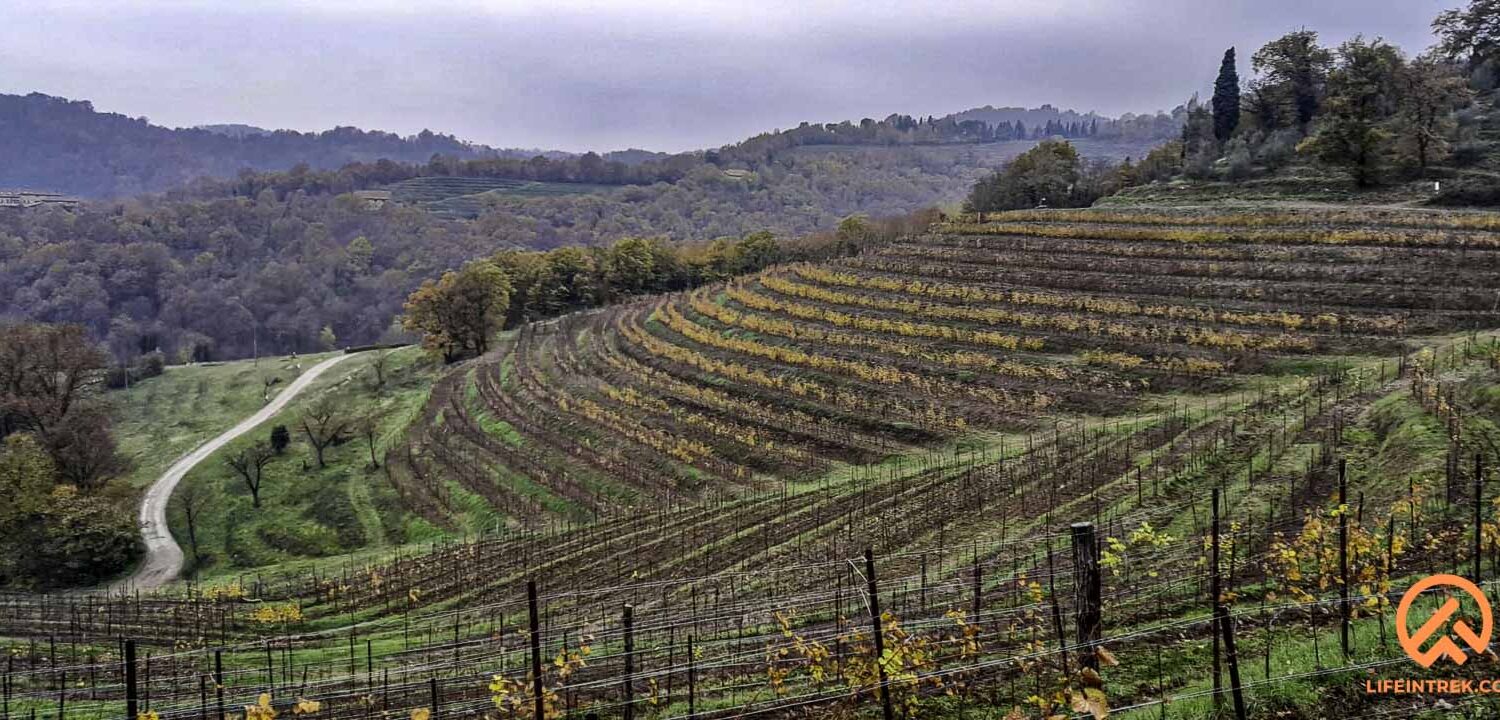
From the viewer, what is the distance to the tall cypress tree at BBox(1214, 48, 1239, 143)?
60094mm

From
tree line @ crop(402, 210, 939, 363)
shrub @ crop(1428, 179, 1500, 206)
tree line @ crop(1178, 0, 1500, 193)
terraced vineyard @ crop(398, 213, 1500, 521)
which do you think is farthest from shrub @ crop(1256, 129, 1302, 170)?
tree line @ crop(402, 210, 939, 363)

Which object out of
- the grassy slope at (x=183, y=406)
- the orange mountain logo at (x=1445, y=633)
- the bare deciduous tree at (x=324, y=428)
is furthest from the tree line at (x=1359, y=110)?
the grassy slope at (x=183, y=406)

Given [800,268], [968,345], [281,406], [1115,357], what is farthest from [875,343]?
[281,406]

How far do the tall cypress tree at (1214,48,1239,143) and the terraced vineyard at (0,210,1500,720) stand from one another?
25643 millimetres

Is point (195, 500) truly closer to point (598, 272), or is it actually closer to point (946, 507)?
point (946, 507)

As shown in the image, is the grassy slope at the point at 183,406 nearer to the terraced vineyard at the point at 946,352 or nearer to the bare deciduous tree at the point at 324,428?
the bare deciduous tree at the point at 324,428

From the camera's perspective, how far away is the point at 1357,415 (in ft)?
59.0

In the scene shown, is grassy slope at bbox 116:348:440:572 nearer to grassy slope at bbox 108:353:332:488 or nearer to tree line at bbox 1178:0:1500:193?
grassy slope at bbox 108:353:332:488

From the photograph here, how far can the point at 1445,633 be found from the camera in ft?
24.7

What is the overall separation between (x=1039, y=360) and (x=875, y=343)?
6520mm

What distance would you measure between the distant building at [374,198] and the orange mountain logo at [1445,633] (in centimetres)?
14934

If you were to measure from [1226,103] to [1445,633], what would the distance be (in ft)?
210

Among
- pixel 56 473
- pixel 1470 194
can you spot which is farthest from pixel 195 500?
pixel 1470 194

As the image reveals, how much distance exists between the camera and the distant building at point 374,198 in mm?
139250
